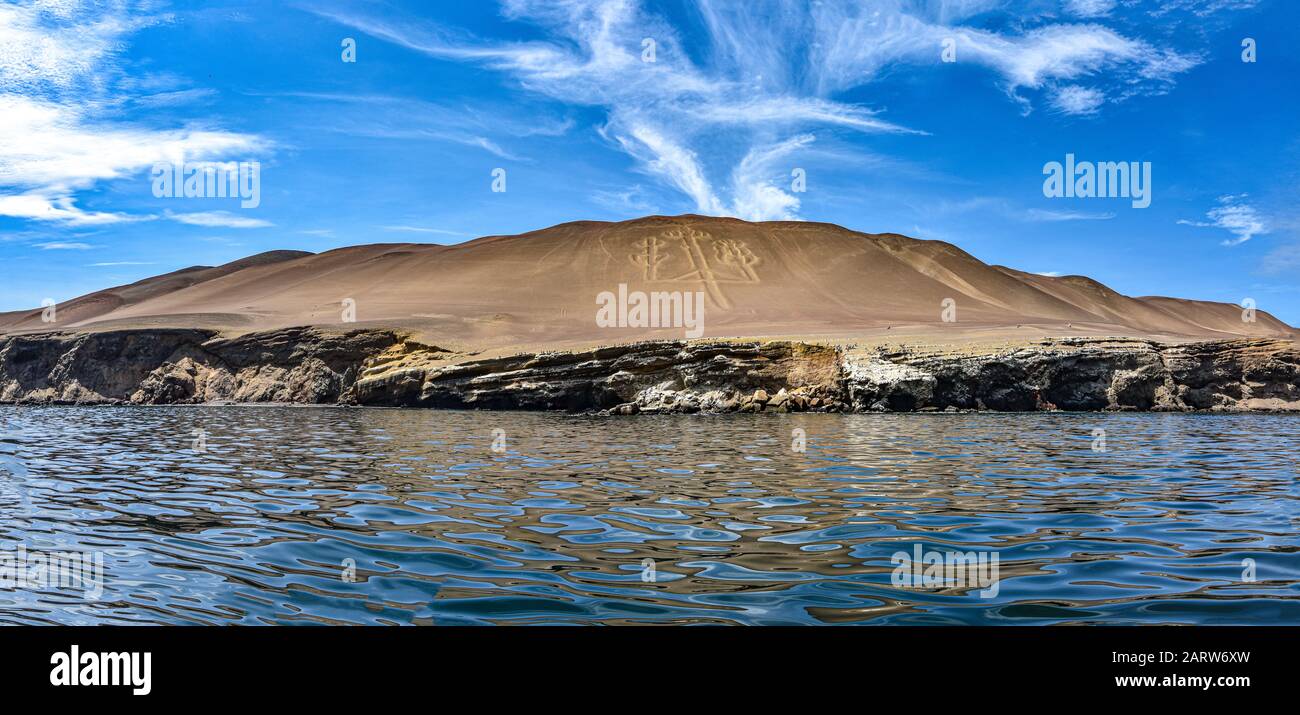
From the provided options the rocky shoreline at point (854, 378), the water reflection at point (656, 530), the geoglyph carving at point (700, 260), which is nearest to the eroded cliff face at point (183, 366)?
the rocky shoreline at point (854, 378)

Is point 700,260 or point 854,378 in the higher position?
point 700,260

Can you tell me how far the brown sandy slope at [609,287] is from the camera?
69.9 metres

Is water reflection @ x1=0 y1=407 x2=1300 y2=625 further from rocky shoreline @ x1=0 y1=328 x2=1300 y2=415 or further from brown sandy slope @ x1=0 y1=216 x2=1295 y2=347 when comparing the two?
brown sandy slope @ x1=0 y1=216 x2=1295 y2=347

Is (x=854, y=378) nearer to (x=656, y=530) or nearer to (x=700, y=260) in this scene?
(x=656, y=530)

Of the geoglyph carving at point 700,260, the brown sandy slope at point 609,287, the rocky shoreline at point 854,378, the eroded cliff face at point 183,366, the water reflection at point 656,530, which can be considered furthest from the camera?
the geoglyph carving at point 700,260

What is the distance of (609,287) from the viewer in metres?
86.6

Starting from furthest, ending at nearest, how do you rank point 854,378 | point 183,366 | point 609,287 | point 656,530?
1. point 609,287
2. point 183,366
3. point 854,378
4. point 656,530

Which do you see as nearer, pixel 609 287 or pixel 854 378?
pixel 854 378

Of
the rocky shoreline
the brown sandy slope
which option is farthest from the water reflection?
the brown sandy slope

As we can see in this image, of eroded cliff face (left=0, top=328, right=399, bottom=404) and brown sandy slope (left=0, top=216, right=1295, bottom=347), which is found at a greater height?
brown sandy slope (left=0, top=216, right=1295, bottom=347)

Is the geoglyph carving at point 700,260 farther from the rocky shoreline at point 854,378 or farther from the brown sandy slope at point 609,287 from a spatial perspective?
the rocky shoreline at point 854,378

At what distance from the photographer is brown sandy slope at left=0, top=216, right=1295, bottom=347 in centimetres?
6994

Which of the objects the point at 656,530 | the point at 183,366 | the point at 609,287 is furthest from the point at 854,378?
the point at 609,287
